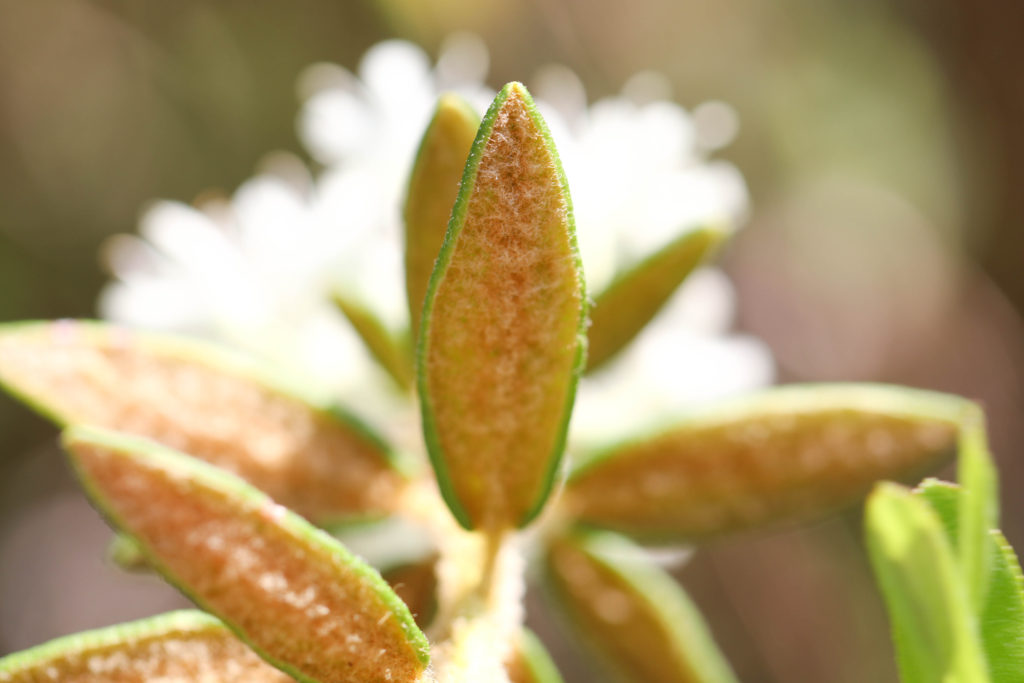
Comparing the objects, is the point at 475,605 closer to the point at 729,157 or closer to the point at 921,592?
the point at 921,592

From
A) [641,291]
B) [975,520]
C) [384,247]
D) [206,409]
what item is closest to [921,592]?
[975,520]

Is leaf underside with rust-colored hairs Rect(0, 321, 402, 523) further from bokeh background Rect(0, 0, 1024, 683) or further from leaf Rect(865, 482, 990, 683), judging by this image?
bokeh background Rect(0, 0, 1024, 683)

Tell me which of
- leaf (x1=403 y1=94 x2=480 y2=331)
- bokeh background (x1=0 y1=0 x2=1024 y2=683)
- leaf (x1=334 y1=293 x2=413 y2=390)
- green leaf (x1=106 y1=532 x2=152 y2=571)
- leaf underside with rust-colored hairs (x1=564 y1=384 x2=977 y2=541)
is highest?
bokeh background (x1=0 y1=0 x2=1024 y2=683)

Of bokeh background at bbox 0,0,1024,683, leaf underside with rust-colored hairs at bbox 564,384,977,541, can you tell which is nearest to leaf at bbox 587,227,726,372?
leaf underside with rust-colored hairs at bbox 564,384,977,541

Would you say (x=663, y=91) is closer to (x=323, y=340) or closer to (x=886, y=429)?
(x=323, y=340)

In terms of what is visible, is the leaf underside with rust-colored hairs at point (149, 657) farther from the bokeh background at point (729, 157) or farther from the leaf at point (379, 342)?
the bokeh background at point (729, 157)
